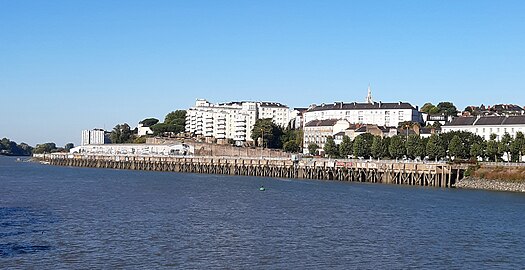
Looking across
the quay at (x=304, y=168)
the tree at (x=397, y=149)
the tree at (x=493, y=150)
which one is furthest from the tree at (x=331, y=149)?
the tree at (x=493, y=150)

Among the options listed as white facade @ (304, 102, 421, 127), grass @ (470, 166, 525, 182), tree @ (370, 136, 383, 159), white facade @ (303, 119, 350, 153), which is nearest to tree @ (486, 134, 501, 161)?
grass @ (470, 166, 525, 182)

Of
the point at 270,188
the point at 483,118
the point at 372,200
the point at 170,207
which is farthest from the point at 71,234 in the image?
the point at 483,118

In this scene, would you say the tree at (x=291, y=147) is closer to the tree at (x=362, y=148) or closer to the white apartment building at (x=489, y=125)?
the white apartment building at (x=489, y=125)

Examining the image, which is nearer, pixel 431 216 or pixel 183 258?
pixel 183 258

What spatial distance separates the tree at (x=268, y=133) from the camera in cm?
15650

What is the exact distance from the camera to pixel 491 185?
7456 cm

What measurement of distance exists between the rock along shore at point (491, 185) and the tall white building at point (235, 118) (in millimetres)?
103550

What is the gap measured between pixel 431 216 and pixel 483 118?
73.5 m

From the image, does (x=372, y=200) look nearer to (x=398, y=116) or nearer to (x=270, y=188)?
(x=270, y=188)

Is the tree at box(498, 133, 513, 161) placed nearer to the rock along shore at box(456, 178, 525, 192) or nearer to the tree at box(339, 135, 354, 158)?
the rock along shore at box(456, 178, 525, 192)

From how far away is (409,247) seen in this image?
36406mm

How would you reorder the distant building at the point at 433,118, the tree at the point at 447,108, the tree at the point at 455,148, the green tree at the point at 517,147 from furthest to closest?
the tree at the point at 447,108
the distant building at the point at 433,118
the tree at the point at 455,148
the green tree at the point at 517,147

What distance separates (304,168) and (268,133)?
56.6 metres

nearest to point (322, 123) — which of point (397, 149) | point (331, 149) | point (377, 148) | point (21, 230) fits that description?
point (331, 149)
